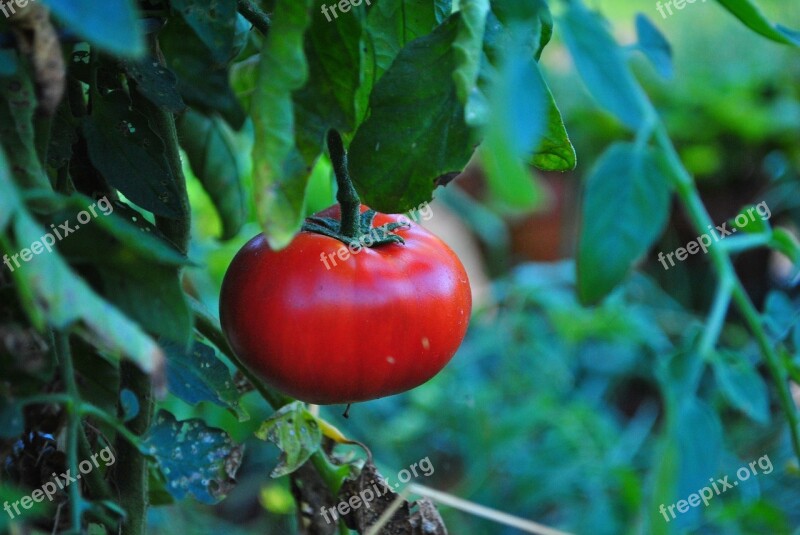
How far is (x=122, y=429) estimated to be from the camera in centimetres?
37

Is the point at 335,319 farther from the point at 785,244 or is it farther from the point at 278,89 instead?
the point at 785,244

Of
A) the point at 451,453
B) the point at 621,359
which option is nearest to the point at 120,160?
the point at 451,453

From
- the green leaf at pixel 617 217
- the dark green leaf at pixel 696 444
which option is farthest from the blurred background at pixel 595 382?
the green leaf at pixel 617 217

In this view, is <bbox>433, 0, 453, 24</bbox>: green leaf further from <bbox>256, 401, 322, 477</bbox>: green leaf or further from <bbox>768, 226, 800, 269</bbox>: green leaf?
<bbox>768, 226, 800, 269</bbox>: green leaf

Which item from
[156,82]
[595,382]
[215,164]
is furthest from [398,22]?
[595,382]

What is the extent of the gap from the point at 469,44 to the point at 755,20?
0.63ft

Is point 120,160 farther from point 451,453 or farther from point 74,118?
point 451,453

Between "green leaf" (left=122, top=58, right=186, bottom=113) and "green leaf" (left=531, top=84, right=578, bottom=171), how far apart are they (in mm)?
186

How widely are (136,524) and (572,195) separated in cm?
191

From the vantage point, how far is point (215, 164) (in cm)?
62

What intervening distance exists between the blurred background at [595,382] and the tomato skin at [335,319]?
161mm

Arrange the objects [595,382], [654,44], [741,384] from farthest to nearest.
Answer: 1. [595,382]
2. [741,384]
3. [654,44]

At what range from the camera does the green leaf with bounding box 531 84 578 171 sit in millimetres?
436

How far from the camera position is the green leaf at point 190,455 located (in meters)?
0.40
